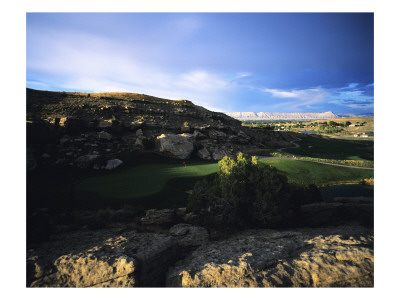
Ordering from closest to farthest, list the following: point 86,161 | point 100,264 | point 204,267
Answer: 1. point 100,264
2. point 204,267
3. point 86,161

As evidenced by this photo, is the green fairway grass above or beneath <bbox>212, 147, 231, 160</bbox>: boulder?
beneath

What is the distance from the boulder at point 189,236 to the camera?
22.5 feet

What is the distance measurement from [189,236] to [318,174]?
1605 cm

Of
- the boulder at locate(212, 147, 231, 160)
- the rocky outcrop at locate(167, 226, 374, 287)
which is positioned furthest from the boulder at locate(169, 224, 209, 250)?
the boulder at locate(212, 147, 231, 160)

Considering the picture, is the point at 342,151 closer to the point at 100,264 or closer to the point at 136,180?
the point at 136,180

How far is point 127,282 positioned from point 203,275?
1.70 meters

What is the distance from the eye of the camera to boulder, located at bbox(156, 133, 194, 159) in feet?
67.4

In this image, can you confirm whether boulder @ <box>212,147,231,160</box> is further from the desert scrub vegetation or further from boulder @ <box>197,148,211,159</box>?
the desert scrub vegetation

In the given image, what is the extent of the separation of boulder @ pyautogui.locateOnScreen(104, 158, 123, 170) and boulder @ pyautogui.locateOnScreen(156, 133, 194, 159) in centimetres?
591

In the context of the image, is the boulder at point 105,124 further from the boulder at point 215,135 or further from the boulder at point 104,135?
the boulder at point 215,135

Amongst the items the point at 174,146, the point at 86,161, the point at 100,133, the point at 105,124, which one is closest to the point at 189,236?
the point at 86,161

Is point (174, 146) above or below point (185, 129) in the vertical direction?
below

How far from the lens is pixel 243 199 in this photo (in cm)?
888

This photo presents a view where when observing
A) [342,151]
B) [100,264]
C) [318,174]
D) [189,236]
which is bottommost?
[189,236]
